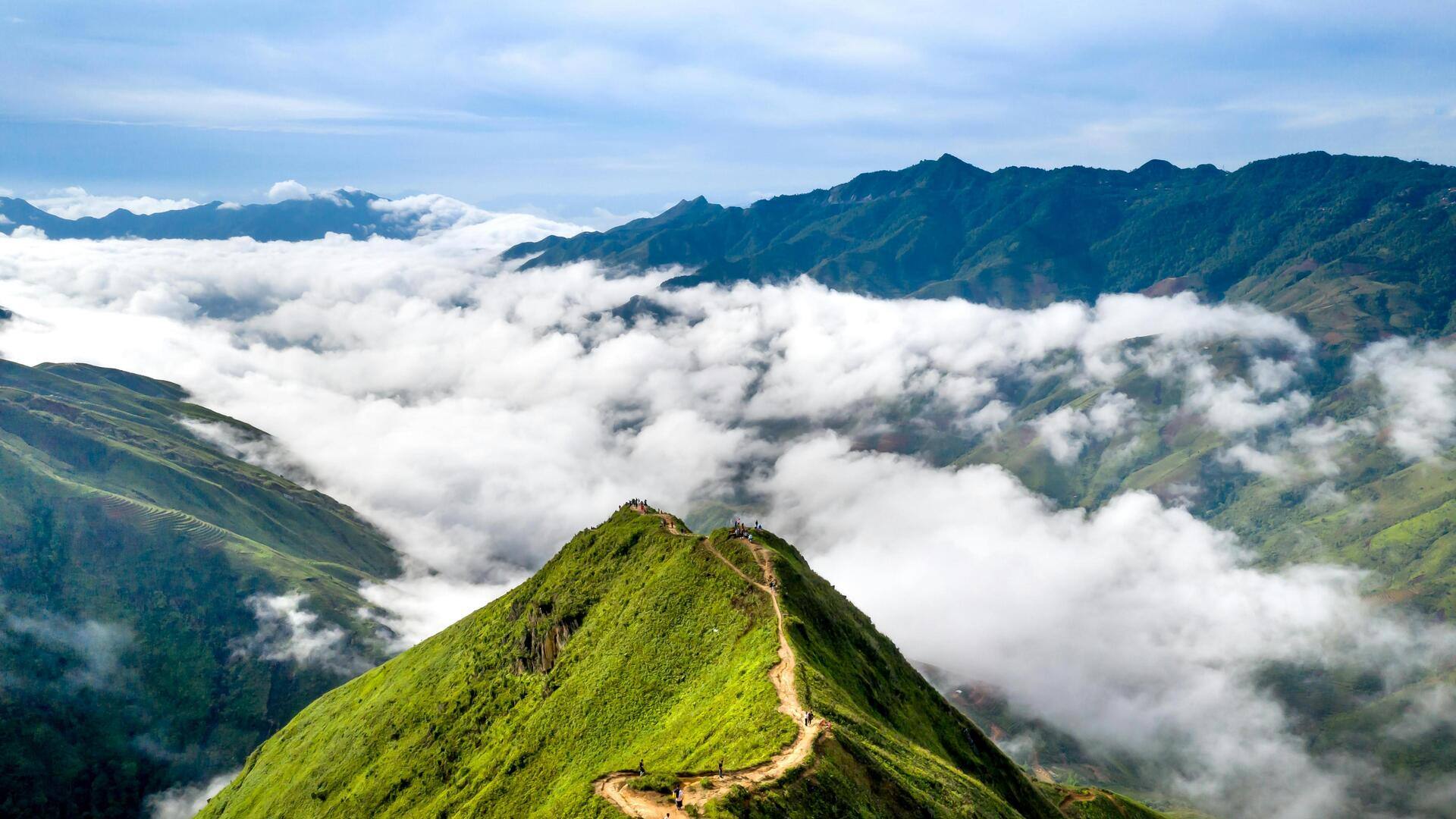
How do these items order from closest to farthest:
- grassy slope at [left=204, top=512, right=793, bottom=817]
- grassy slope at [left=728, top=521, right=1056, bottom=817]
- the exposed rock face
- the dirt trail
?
1. the dirt trail
2. grassy slope at [left=728, top=521, right=1056, bottom=817]
3. grassy slope at [left=204, top=512, right=793, bottom=817]
4. the exposed rock face

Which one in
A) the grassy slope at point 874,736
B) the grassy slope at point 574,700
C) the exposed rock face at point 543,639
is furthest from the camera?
the exposed rock face at point 543,639

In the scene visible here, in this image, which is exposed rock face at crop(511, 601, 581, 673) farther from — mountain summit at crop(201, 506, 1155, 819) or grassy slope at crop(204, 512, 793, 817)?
grassy slope at crop(204, 512, 793, 817)

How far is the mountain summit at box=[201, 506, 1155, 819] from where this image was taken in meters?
86.8

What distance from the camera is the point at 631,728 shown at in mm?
117062

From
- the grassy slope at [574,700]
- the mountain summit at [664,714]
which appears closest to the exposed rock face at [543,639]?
the mountain summit at [664,714]

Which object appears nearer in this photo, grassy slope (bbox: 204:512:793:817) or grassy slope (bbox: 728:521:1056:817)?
grassy slope (bbox: 728:521:1056:817)

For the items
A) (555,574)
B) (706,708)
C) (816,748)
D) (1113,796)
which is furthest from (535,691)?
(1113,796)

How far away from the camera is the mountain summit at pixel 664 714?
285 ft

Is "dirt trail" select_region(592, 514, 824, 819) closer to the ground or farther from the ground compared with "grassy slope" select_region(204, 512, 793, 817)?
farther from the ground

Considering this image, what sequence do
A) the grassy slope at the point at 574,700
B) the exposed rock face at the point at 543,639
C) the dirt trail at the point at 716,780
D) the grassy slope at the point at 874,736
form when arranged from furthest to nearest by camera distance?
1. the exposed rock face at the point at 543,639
2. the grassy slope at the point at 574,700
3. the grassy slope at the point at 874,736
4. the dirt trail at the point at 716,780

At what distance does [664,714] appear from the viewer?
4552 inches

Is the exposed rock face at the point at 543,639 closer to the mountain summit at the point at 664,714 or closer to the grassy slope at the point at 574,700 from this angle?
the mountain summit at the point at 664,714

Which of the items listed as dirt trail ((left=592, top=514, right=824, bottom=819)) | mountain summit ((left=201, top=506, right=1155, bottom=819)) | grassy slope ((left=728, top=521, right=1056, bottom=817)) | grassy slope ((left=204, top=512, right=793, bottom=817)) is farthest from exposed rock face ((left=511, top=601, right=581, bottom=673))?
dirt trail ((left=592, top=514, right=824, bottom=819))

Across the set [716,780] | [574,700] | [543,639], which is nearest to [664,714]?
[574,700]
